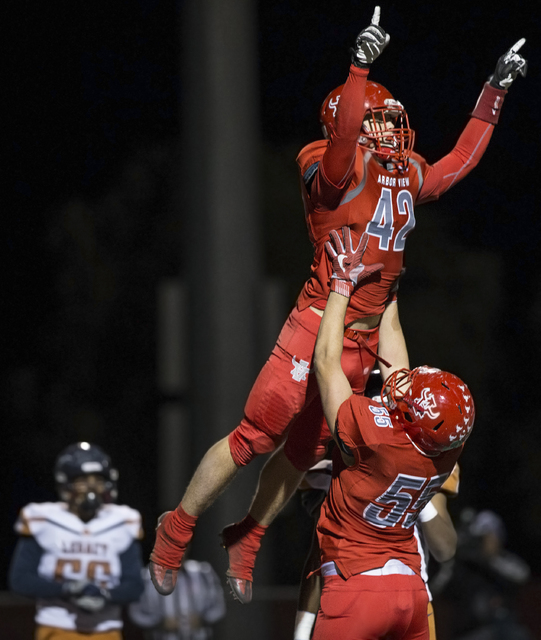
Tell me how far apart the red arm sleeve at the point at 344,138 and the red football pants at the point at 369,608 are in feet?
→ 4.44

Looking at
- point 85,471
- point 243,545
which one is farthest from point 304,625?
point 85,471

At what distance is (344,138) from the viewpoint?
3668 mm

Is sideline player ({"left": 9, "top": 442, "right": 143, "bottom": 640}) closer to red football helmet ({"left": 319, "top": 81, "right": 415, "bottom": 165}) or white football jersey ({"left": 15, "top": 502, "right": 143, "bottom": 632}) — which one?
white football jersey ({"left": 15, "top": 502, "right": 143, "bottom": 632})

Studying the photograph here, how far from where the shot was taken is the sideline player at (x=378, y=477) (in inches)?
143

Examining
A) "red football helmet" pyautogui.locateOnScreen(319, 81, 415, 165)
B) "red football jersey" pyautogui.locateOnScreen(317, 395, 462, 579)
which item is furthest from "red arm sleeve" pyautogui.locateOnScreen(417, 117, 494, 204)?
"red football jersey" pyautogui.locateOnScreen(317, 395, 462, 579)

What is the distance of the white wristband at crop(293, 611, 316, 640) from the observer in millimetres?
4293

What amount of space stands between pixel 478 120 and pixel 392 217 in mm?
651

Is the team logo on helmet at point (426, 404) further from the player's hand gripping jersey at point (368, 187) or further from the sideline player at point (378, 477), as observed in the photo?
the player's hand gripping jersey at point (368, 187)

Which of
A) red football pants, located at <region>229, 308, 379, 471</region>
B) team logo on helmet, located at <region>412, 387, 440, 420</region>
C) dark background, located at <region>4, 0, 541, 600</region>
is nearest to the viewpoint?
team logo on helmet, located at <region>412, 387, 440, 420</region>

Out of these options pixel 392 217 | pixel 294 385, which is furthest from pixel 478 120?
pixel 294 385

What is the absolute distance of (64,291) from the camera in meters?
11.1

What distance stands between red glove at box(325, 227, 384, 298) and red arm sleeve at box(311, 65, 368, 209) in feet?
0.57

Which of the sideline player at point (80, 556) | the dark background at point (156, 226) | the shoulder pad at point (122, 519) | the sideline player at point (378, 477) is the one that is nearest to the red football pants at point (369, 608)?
the sideline player at point (378, 477)

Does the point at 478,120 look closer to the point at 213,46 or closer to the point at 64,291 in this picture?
the point at 213,46
